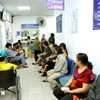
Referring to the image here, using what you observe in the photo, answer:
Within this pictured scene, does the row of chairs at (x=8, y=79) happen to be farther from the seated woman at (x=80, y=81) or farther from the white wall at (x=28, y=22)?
the white wall at (x=28, y=22)

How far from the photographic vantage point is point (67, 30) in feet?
16.6

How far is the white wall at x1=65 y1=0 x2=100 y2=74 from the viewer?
2.97m

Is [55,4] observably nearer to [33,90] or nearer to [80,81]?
[33,90]

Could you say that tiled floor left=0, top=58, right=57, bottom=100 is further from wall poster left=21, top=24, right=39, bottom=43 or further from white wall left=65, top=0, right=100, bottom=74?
wall poster left=21, top=24, right=39, bottom=43

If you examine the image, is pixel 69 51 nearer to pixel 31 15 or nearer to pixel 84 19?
pixel 84 19

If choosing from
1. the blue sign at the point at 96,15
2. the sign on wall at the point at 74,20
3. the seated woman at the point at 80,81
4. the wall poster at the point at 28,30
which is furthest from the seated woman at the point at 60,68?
the wall poster at the point at 28,30

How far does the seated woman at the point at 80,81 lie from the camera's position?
2480 millimetres

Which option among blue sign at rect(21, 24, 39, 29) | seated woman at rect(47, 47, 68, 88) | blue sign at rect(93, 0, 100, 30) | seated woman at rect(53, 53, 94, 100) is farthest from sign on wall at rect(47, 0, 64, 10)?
blue sign at rect(21, 24, 39, 29)

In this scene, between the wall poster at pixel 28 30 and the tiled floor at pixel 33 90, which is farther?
the wall poster at pixel 28 30

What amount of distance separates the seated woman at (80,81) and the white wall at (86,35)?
416mm

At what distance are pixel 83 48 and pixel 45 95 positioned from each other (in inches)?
54.9

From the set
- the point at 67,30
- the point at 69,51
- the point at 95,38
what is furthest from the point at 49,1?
the point at 95,38

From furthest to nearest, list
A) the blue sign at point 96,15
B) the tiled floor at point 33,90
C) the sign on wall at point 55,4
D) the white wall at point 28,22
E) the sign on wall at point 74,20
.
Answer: the white wall at point 28,22
the sign on wall at point 55,4
the sign on wall at point 74,20
the tiled floor at point 33,90
the blue sign at point 96,15

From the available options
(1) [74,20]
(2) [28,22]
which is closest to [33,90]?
(1) [74,20]
